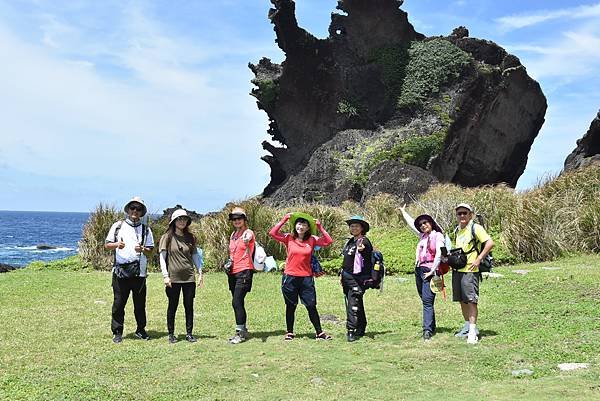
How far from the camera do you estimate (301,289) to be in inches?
332

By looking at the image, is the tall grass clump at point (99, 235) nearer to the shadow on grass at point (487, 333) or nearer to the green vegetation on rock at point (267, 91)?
the shadow on grass at point (487, 333)

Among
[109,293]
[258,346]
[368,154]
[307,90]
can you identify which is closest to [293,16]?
[307,90]

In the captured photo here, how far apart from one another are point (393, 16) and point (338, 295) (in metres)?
35.4

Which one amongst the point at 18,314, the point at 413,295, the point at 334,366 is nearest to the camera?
the point at 334,366

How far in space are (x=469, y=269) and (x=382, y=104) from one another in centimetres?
3659

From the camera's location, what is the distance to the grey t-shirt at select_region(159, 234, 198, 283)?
848 centimetres

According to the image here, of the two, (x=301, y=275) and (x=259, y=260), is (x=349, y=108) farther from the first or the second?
(x=301, y=275)

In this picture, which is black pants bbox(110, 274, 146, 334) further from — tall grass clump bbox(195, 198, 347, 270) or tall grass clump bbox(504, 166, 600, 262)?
tall grass clump bbox(504, 166, 600, 262)

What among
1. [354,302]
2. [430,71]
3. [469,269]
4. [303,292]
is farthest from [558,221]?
[430,71]

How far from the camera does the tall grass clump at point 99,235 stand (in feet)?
61.3

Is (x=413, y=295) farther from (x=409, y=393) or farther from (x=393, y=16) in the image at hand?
(x=393, y=16)

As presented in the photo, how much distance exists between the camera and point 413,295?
40.3ft

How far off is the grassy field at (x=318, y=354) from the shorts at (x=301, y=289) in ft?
1.82

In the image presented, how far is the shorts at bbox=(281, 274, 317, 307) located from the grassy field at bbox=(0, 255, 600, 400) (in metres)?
0.56
